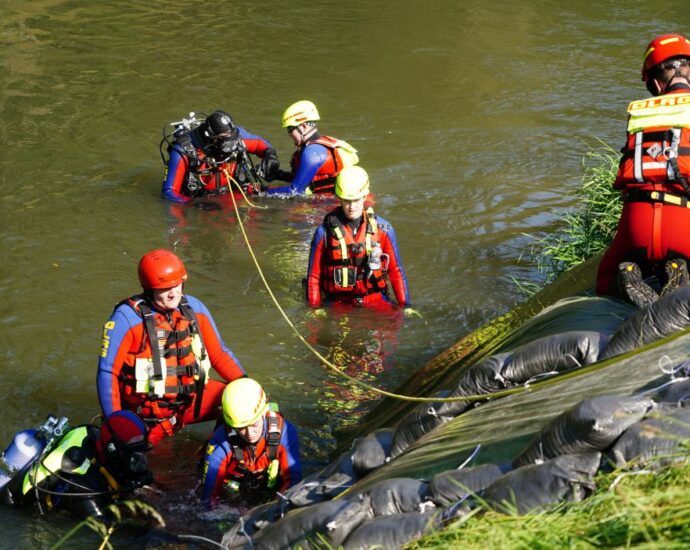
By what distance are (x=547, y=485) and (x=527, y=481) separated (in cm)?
7

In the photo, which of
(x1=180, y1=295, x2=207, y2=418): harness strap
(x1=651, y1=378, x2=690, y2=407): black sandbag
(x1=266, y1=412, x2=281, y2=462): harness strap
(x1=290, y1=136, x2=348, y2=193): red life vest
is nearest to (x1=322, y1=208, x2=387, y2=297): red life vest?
(x1=180, y1=295, x2=207, y2=418): harness strap

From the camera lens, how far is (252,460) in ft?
18.7

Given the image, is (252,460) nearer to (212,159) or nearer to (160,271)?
(160,271)

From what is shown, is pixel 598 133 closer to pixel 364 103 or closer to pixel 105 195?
pixel 364 103

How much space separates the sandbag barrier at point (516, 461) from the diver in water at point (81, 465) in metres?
1.02

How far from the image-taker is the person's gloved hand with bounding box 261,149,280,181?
1076 cm

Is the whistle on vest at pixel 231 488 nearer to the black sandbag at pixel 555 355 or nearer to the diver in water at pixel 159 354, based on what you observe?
the diver in water at pixel 159 354

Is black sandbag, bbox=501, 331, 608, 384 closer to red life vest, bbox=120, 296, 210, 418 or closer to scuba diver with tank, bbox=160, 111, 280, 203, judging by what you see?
red life vest, bbox=120, 296, 210, 418

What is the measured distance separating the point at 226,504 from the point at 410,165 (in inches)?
287

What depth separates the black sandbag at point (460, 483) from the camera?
3553mm

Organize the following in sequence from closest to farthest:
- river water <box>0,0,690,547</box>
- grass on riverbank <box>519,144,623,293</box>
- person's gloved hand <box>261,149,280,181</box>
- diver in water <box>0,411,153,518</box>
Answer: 1. diver in water <box>0,411,153,518</box>
2. river water <box>0,0,690,547</box>
3. grass on riverbank <box>519,144,623,293</box>
4. person's gloved hand <box>261,149,280,181</box>

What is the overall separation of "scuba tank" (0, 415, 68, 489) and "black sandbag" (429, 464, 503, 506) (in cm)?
283

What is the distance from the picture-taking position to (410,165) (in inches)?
485

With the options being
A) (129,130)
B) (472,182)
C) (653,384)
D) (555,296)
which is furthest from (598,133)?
(653,384)
